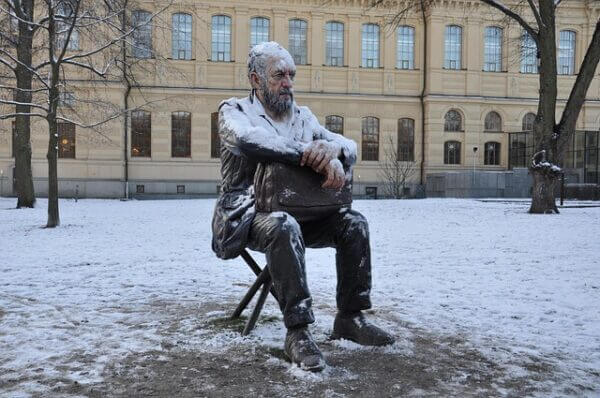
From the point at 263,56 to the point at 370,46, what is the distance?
105 ft

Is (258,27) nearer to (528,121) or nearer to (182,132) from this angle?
(182,132)

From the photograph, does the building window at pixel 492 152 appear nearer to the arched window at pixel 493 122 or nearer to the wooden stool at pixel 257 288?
the arched window at pixel 493 122

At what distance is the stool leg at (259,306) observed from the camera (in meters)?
3.54

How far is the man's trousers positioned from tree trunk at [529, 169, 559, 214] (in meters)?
14.3

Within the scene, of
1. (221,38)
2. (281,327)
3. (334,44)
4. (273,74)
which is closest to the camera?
(273,74)

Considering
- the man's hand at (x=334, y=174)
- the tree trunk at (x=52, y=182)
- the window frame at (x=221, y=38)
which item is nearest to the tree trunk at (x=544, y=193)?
the tree trunk at (x=52, y=182)

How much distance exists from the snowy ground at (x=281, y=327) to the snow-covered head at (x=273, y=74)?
1.50 meters

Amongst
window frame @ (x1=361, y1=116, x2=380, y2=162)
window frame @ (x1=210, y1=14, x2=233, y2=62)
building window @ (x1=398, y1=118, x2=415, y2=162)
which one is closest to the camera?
window frame @ (x1=210, y1=14, x2=233, y2=62)

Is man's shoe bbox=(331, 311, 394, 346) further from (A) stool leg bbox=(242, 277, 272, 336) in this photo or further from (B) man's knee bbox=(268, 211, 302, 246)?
(B) man's knee bbox=(268, 211, 302, 246)

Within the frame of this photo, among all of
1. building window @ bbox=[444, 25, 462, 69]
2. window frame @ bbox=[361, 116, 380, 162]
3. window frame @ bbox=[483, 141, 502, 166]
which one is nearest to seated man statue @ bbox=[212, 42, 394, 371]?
window frame @ bbox=[361, 116, 380, 162]

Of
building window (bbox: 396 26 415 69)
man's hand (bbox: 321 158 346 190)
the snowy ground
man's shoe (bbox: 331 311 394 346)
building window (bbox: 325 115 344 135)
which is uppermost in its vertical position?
building window (bbox: 396 26 415 69)

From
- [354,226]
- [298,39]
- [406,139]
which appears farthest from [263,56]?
[406,139]

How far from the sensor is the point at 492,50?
114 feet

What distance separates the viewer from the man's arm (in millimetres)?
3121
